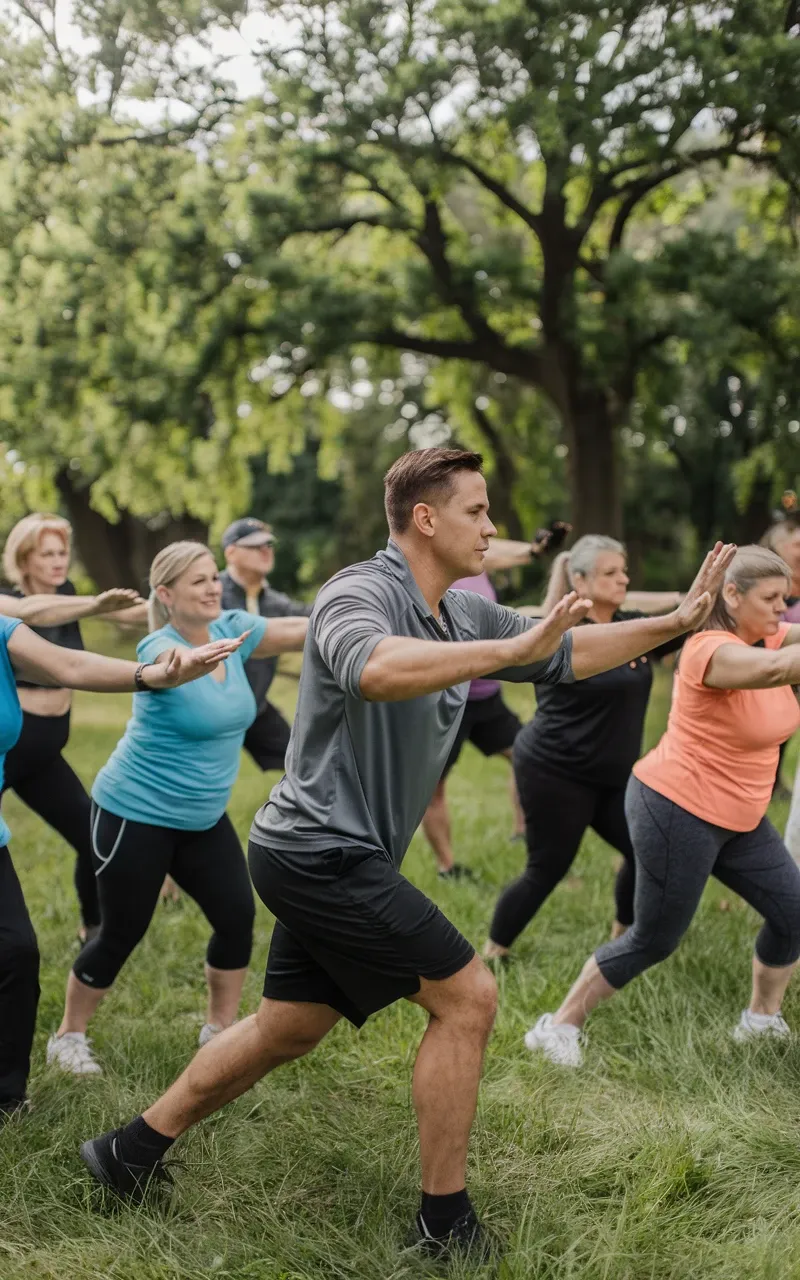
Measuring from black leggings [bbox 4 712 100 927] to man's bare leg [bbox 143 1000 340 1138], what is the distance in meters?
2.31

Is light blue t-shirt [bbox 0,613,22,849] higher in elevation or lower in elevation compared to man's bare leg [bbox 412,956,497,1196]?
higher

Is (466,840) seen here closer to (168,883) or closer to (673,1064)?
(168,883)

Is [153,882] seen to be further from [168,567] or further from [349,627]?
[349,627]

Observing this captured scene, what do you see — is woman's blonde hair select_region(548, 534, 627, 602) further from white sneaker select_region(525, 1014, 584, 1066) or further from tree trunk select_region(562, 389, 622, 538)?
tree trunk select_region(562, 389, 622, 538)

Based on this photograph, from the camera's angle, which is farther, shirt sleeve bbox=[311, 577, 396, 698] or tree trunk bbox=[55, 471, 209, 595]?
tree trunk bbox=[55, 471, 209, 595]

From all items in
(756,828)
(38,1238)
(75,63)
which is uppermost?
(75,63)

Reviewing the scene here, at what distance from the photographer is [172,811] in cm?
395

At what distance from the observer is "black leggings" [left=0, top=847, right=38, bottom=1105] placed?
3494 mm

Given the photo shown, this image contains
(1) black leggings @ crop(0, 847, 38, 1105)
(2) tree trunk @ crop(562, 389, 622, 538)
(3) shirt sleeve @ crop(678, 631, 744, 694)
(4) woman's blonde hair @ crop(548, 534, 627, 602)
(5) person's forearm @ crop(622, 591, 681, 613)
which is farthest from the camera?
(2) tree trunk @ crop(562, 389, 622, 538)

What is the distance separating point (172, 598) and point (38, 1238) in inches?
79.7

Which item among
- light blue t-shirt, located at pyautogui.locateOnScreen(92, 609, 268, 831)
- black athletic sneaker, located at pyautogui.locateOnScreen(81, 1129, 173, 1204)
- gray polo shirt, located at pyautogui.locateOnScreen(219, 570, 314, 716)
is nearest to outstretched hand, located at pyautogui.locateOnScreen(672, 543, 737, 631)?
light blue t-shirt, located at pyautogui.locateOnScreen(92, 609, 268, 831)

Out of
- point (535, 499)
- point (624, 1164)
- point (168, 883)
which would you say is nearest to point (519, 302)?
point (535, 499)

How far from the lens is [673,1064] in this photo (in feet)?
13.1

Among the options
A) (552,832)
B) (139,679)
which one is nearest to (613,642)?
(139,679)
